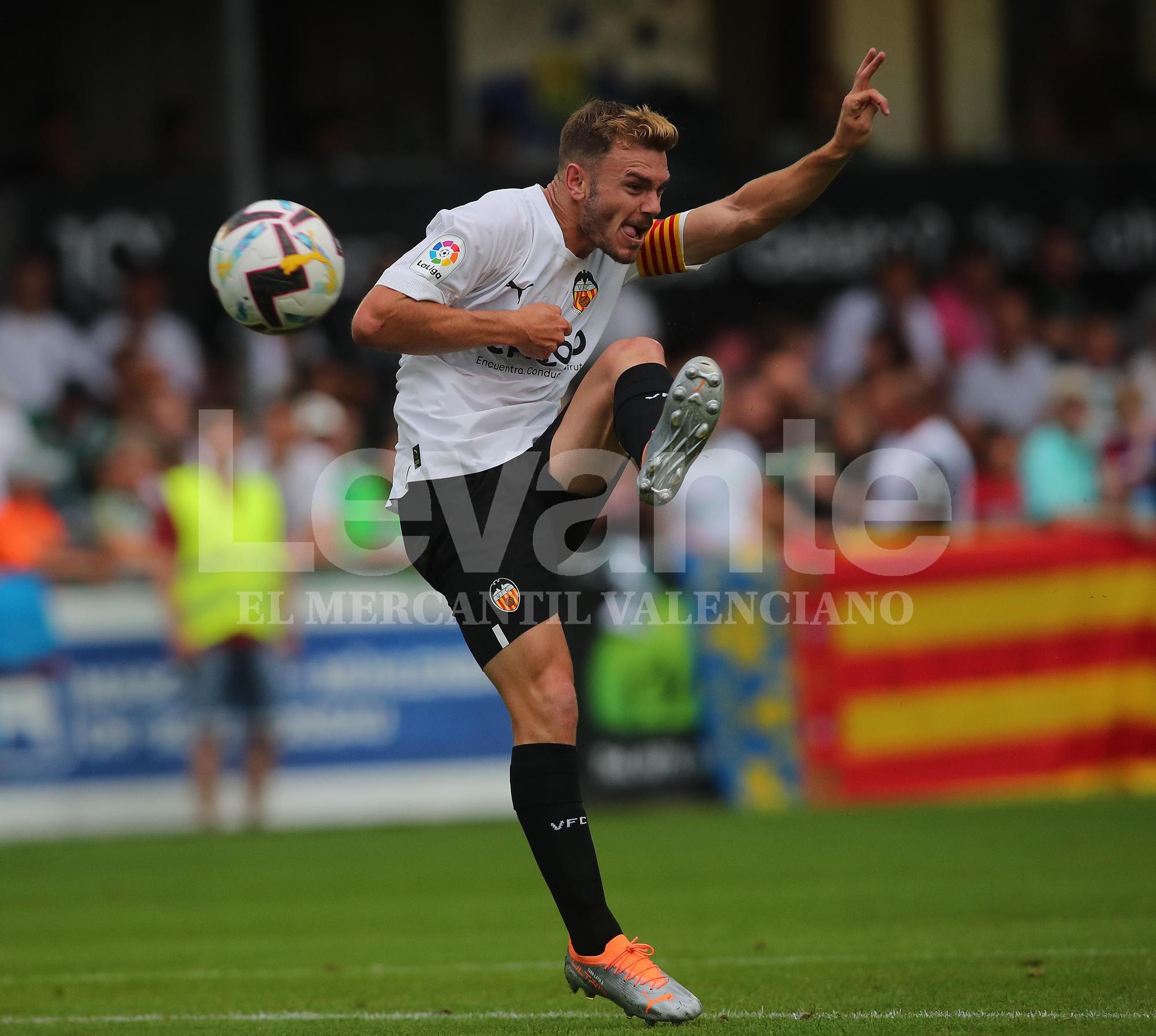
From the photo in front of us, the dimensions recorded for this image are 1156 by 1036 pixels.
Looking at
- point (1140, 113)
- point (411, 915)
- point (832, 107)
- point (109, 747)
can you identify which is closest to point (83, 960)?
point (411, 915)

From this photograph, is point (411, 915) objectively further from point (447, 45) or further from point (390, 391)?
point (447, 45)

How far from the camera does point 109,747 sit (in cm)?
1228

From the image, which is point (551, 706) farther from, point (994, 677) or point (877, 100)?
point (994, 677)

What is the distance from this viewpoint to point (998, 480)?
42.9ft

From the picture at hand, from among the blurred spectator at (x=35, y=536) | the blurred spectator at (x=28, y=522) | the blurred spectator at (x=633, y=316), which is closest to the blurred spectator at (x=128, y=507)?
the blurred spectator at (x=35, y=536)

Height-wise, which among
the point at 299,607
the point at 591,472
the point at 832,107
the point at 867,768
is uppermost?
the point at 832,107

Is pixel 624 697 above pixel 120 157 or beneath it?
beneath

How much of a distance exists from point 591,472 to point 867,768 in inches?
255

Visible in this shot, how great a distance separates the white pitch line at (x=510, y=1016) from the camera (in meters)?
5.39

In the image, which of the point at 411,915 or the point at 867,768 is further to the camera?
the point at 867,768

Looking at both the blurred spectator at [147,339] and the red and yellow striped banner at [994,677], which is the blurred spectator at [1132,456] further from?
the blurred spectator at [147,339]

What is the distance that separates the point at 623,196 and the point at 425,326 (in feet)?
2.43

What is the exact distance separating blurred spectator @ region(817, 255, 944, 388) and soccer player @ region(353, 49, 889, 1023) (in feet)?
28.6

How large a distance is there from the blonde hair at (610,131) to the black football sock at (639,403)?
2.18ft
